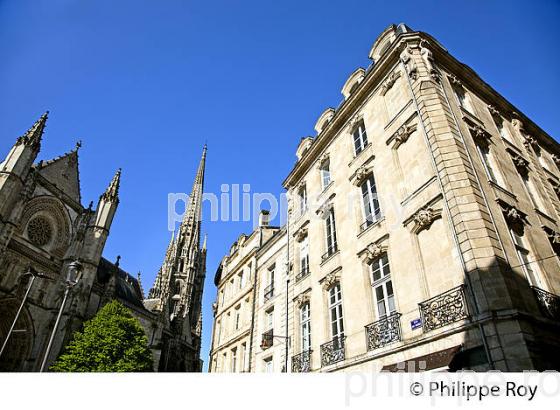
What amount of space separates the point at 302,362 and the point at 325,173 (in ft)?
25.0

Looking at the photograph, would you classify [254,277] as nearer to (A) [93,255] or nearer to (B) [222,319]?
(B) [222,319]

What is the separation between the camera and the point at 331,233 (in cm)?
1188

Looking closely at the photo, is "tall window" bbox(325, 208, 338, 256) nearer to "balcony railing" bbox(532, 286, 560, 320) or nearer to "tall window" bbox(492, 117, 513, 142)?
"balcony railing" bbox(532, 286, 560, 320)

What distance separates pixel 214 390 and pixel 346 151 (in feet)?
32.8

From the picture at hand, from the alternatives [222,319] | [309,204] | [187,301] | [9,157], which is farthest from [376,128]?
[187,301]

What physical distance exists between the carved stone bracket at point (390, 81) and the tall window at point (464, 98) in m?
2.07

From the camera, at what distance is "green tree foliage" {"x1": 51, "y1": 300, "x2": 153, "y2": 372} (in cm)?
2154

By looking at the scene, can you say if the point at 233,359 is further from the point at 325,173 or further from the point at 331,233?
the point at 325,173

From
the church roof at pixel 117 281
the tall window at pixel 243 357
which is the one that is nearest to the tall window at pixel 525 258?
the tall window at pixel 243 357

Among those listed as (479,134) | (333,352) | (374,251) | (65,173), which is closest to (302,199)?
(374,251)

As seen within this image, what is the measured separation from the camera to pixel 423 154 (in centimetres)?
872

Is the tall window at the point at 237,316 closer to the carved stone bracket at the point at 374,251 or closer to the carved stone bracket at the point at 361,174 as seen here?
the carved stone bracket at the point at 374,251

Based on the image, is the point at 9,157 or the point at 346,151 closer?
the point at 346,151

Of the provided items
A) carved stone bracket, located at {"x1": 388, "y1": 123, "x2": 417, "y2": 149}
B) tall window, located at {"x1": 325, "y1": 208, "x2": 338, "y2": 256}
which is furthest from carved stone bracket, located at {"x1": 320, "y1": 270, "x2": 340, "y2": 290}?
carved stone bracket, located at {"x1": 388, "y1": 123, "x2": 417, "y2": 149}
